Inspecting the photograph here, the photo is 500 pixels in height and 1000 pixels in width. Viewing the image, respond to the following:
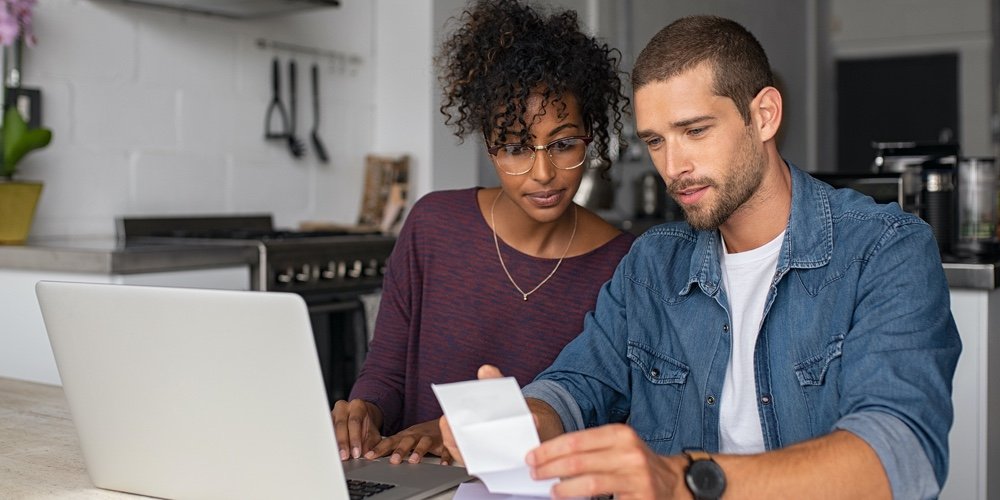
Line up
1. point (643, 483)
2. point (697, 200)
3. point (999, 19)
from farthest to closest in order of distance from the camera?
1. point (999, 19)
2. point (697, 200)
3. point (643, 483)

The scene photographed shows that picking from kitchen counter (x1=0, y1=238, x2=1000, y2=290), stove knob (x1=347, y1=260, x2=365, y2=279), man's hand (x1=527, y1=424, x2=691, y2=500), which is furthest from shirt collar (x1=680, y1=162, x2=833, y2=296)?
stove knob (x1=347, y1=260, x2=365, y2=279)

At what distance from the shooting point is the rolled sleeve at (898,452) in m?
1.08

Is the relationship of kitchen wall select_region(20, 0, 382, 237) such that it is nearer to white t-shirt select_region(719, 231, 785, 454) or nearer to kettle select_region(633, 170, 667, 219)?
kettle select_region(633, 170, 667, 219)

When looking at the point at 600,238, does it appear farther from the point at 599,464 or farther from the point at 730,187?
the point at 599,464

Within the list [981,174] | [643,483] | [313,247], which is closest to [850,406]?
[643,483]

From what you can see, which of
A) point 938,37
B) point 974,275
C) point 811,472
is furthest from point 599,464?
point 938,37

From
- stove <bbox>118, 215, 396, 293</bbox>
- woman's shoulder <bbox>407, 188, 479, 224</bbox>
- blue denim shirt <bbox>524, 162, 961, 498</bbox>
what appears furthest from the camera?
stove <bbox>118, 215, 396, 293</bbox>

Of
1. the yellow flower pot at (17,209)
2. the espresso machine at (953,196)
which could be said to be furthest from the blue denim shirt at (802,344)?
the yellow flower pot at (17,209)

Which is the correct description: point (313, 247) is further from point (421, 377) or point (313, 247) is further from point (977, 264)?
point (977, 264)

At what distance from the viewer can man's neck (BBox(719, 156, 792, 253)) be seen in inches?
56.2

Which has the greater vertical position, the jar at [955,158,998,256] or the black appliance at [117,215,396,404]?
the jar at [955,158,998,256]

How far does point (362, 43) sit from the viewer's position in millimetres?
3898

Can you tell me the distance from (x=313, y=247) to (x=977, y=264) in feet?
5.56

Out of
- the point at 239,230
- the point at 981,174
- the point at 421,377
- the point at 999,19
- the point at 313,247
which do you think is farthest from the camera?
the point at 999,19
